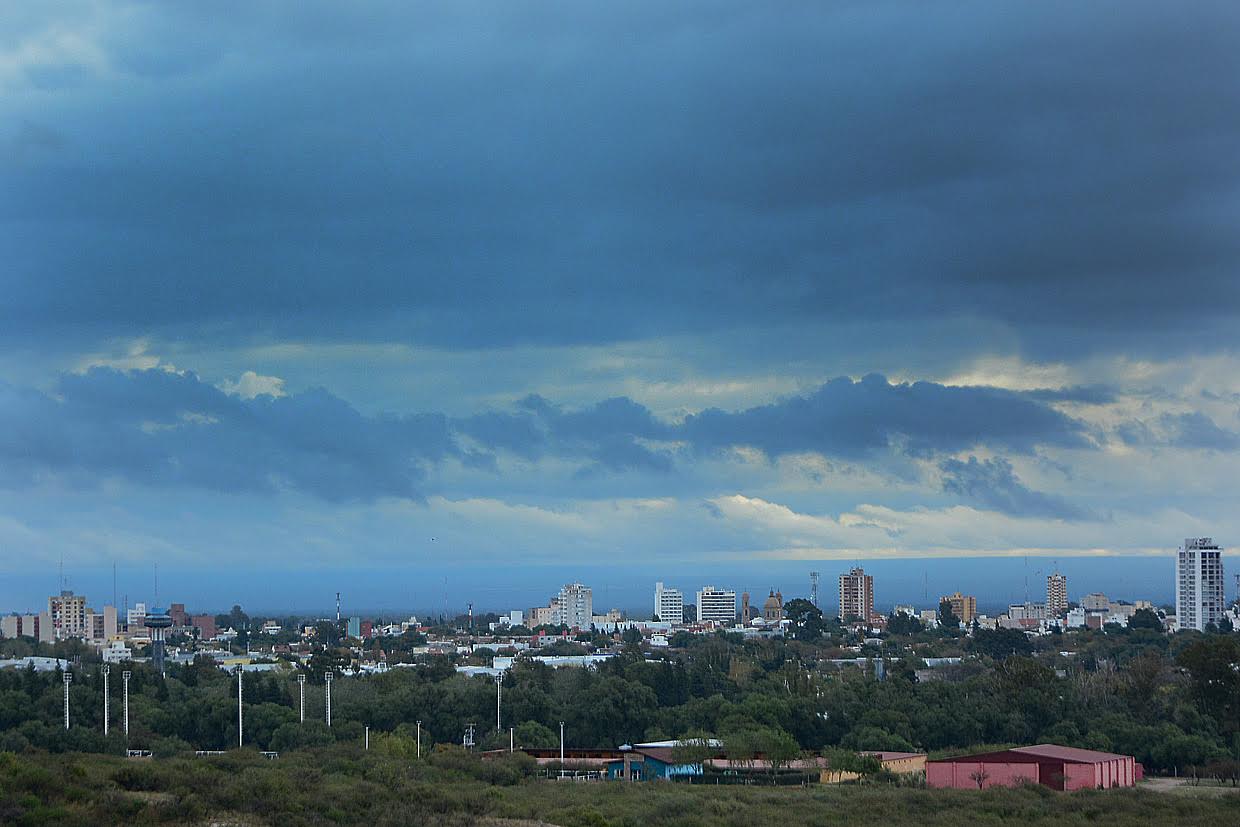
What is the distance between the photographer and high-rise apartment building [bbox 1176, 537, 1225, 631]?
605 feet

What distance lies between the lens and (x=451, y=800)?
35.6 metres

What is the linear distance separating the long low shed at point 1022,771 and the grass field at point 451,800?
212cm

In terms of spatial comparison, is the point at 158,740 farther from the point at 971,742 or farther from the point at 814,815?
the point at 971,742

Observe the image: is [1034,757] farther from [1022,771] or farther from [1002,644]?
[1002,644]

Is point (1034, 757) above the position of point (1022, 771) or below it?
above

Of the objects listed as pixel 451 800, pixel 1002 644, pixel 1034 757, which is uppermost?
pixel 451 800

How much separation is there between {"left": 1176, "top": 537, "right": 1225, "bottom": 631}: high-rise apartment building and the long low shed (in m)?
144

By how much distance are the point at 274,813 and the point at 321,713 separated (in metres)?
34.1

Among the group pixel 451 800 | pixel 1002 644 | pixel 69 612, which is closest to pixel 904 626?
pixel 1002 644

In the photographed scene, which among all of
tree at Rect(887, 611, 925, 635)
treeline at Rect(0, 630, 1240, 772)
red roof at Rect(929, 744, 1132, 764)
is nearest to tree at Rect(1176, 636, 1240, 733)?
treeline at Rect(0, 630, 1240, 772)

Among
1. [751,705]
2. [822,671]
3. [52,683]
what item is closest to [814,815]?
[751,705]

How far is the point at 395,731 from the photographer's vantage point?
6041 cm

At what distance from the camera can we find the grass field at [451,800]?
102 ft

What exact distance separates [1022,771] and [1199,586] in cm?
15200
